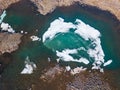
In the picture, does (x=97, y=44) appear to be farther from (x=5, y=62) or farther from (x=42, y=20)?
(x=5, y=62)

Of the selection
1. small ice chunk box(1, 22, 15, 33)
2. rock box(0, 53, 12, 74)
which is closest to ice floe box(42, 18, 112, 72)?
small ice chunk box(1, 22, 15, 33)

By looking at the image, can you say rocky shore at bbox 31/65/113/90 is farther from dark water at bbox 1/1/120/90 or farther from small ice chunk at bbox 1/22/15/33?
small ice chunk at bbox 1/22/15/33

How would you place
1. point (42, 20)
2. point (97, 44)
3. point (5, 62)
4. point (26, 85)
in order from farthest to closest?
point (42, 20) < point (97, 44) < point (5, 62) < point (26, 85)

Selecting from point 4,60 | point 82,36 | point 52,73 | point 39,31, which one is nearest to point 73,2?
point 82,36

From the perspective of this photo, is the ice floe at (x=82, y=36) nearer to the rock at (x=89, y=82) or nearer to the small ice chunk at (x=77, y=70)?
the small ice chunk at (x=77, y=70)

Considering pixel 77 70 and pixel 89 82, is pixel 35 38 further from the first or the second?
pixel 89 82

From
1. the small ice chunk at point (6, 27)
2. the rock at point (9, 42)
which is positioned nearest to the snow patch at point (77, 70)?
the rock at point (9, 42)

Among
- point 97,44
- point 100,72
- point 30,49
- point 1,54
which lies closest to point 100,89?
point 100,72
